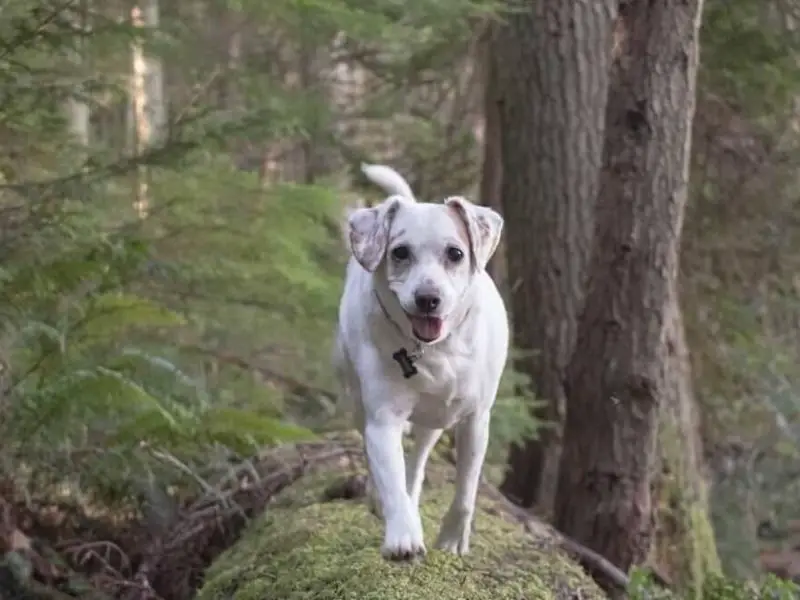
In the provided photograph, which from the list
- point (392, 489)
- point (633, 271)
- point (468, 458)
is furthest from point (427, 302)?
point (633, 271)

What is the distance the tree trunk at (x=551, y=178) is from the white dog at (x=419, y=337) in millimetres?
3655

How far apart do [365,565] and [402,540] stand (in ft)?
1.26

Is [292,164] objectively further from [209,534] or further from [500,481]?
[209,534]

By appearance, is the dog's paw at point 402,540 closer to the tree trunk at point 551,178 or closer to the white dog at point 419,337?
the white dog at point 419,337

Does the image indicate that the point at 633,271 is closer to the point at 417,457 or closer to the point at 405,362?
the point at 417,457

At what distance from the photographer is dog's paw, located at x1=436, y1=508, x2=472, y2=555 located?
3.21 m

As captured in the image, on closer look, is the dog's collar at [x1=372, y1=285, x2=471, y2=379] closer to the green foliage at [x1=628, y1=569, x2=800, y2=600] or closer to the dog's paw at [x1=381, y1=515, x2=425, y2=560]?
the dog's paw at [x1=381, y1=515, x2=425, y2=560]

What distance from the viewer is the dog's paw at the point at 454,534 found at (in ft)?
10.5

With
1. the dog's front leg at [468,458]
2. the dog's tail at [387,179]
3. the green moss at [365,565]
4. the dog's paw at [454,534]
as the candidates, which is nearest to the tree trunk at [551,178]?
the green moss at [365,565]

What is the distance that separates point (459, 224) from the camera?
9.27 feet

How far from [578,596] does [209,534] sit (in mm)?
1984

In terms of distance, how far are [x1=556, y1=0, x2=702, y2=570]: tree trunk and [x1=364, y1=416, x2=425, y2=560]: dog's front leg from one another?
2.31 meters

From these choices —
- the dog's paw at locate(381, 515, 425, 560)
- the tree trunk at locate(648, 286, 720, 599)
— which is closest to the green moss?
the dog's paw at locate(381, 515, 425, 560)

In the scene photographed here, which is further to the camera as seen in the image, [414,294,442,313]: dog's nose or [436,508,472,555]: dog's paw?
[436,508,472,555]: dog's paw
